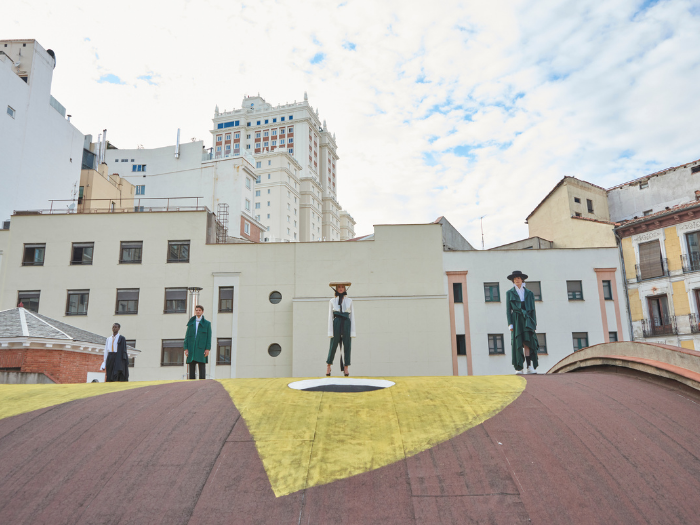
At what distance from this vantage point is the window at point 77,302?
99.7 feet

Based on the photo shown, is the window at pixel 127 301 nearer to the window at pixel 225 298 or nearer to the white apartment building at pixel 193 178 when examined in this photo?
the window at pixel 225 298

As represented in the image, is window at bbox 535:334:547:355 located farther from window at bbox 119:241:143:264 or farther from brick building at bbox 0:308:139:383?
window at bbox 119:241:143:264

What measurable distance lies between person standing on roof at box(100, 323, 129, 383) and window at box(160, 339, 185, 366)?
16.7 m

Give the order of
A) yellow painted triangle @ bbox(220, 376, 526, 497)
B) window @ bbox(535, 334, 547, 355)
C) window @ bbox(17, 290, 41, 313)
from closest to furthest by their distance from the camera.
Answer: yellow painted triangle @ bbox(220, 376, 526, 497) < window @ bbox(535, 334, 547, 355) < window @ bbox(17, 290, 41, 313)

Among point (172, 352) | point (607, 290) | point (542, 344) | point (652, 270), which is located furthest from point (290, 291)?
point (652, 270)

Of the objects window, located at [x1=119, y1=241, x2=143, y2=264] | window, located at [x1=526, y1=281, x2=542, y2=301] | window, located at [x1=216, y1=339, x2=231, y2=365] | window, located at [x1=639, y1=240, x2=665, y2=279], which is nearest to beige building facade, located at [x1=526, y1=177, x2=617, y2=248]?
window, located at [x1=639, y1=240, x2=665, y2=279]

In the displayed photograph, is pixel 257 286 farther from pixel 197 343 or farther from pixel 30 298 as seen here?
pixel 197 343

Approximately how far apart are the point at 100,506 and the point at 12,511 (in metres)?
0.83

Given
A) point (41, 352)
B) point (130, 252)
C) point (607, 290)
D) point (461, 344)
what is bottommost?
point (461, 344)

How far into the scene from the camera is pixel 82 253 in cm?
3122

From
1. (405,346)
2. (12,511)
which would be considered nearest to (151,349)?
(405,346)

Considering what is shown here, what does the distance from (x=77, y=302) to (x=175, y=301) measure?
19.5ft

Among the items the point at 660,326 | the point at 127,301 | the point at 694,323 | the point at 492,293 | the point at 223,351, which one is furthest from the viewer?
the point at 492,293

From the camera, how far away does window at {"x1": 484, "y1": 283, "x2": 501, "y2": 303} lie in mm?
30844
